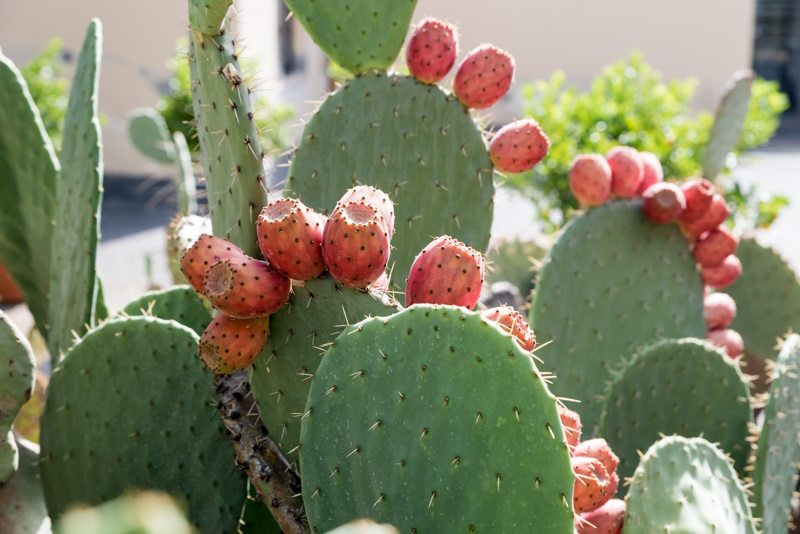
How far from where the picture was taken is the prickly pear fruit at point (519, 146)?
1.40m

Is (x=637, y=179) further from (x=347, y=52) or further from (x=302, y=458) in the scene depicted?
(x=302, y=458)

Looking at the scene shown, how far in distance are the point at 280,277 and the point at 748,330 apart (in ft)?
6.31

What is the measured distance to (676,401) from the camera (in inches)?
63.6

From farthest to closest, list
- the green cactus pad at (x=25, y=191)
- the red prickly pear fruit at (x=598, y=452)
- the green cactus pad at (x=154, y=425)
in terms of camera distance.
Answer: the green cactus pad at (x=25, y=191) < the green cactus pad at (x=154, y=425) < the red prickly pear fruit at (x=598, y=452)

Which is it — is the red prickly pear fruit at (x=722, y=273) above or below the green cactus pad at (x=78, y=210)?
below

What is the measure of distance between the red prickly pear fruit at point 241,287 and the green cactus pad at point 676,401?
2.78 feet

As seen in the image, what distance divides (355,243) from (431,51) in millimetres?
642

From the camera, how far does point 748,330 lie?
249 cm

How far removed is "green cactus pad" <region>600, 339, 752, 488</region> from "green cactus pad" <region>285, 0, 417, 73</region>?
2.36ft

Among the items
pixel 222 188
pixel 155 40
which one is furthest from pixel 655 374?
pixel 155 40

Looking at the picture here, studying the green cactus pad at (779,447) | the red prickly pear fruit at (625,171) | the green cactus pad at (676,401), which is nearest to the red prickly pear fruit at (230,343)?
the green cactus pad at (676,401)

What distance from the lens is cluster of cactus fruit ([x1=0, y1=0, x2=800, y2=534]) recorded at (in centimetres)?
88

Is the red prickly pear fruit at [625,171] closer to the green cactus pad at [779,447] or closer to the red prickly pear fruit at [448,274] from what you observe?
the green cactus pad at [779,447]

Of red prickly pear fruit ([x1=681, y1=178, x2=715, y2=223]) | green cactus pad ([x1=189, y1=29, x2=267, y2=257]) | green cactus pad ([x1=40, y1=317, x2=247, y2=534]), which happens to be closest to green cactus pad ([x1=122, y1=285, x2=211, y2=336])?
green cactus pad ([x1=40, y1=317, x2=247, y2=534])
